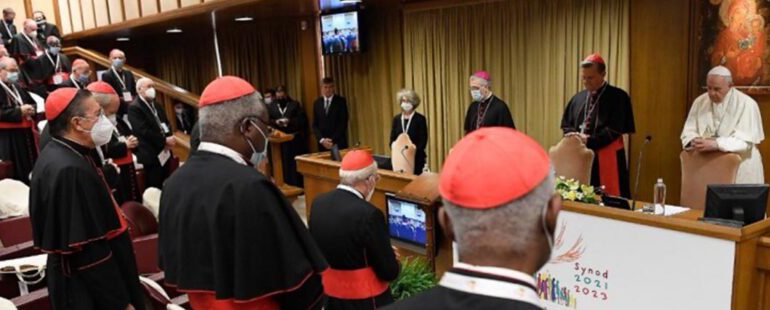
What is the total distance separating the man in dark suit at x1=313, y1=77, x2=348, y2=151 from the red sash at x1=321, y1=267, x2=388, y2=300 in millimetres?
5091

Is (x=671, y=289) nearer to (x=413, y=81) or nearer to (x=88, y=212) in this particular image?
(x=88, y=212)

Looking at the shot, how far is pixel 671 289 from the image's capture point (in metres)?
3.06

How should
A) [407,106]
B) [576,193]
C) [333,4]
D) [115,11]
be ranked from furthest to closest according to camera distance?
[115,11] → [333,4] → [407,106] → [576,193]

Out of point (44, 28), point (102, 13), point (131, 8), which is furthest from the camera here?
point (102, 13)

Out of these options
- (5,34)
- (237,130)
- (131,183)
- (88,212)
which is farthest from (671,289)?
(5,34)

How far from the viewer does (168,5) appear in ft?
25.3

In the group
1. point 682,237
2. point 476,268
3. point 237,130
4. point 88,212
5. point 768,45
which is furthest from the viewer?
point 768,45

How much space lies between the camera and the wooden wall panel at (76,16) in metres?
10.6

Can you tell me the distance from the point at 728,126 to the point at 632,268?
5.56 ft

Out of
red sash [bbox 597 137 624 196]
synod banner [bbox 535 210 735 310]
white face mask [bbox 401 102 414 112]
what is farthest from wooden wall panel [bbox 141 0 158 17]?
synod banner [bbox 535 210 735 310]

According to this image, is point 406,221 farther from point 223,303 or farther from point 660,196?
point 223,303

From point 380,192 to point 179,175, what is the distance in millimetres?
3059

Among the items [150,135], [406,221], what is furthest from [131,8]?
[406,221]

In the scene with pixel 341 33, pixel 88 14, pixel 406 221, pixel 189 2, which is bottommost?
pixel 406 221
